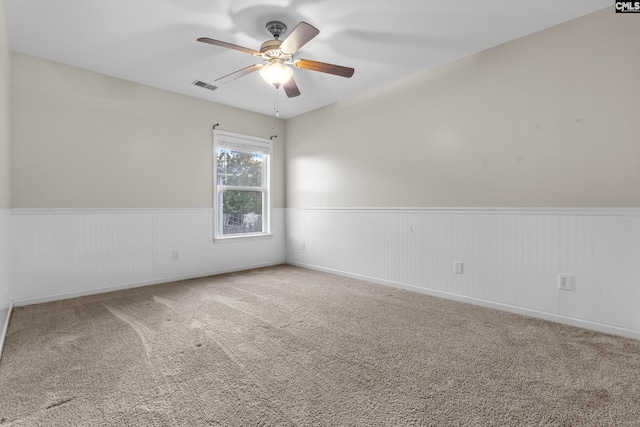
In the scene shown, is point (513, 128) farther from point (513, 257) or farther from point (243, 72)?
point (243, 72)

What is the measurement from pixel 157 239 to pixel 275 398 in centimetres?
305

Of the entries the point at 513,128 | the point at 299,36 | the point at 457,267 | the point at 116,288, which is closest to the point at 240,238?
the point at 116,288

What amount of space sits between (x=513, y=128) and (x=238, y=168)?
3668 mm

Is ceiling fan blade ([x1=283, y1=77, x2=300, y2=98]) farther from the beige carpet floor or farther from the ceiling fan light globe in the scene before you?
the beige carpet floor

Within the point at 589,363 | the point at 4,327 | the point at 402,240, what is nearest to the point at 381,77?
the point at 402,240

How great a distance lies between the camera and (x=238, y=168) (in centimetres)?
477

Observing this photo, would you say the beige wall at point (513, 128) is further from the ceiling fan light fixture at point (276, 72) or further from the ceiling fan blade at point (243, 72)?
the ceiling fan blade at point (243, 72)

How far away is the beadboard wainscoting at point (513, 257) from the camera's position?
233 centimetres

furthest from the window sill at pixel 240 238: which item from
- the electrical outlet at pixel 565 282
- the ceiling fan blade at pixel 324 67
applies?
the electrical outlet at pixel 565 282

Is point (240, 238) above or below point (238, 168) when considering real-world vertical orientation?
below

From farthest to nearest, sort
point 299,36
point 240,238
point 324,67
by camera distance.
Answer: point 240,238
point 324,67
point 299,36

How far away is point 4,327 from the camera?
228cm

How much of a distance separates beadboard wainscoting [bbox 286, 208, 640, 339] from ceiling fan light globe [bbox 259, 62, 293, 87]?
2049mm

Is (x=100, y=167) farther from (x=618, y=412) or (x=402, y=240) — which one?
(x=618, y=412)
